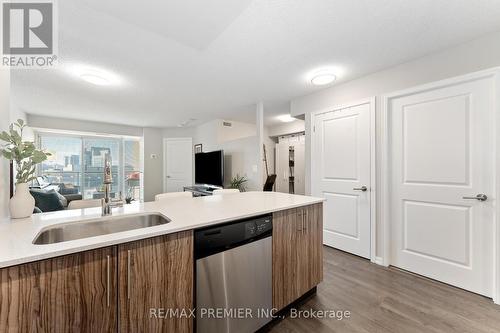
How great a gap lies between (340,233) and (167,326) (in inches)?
101

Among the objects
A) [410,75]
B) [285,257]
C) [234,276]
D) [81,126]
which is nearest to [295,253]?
[285,257]

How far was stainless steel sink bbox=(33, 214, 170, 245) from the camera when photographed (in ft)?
3.63

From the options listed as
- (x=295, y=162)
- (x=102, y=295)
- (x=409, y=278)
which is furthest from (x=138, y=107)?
(x=409, y=278)

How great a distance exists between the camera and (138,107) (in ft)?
13.6

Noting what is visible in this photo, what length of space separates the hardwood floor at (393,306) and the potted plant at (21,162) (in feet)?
6.11

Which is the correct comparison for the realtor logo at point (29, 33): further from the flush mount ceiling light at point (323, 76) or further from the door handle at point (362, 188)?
the door handle at point (362, 188)

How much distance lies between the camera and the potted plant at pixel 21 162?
1.21m

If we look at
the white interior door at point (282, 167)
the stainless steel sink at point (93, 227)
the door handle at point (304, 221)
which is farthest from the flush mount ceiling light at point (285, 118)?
the stainless steel sink at point (93, 227)

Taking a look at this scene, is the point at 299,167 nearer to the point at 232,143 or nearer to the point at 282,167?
the point at 282,167

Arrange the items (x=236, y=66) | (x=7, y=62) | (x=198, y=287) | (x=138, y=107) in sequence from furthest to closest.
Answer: (x=138, y=107)
(x=236, y=66)
(x=7, y=62)
(x=198, y=287)

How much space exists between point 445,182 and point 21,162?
3575 millimetres

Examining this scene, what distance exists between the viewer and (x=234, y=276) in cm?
128

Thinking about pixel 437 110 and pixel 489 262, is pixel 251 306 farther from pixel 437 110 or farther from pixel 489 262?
pixel 437 110

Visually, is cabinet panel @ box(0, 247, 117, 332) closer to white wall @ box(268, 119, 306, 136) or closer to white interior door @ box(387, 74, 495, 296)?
white interior door @ box(387, 74, 495, 296)
